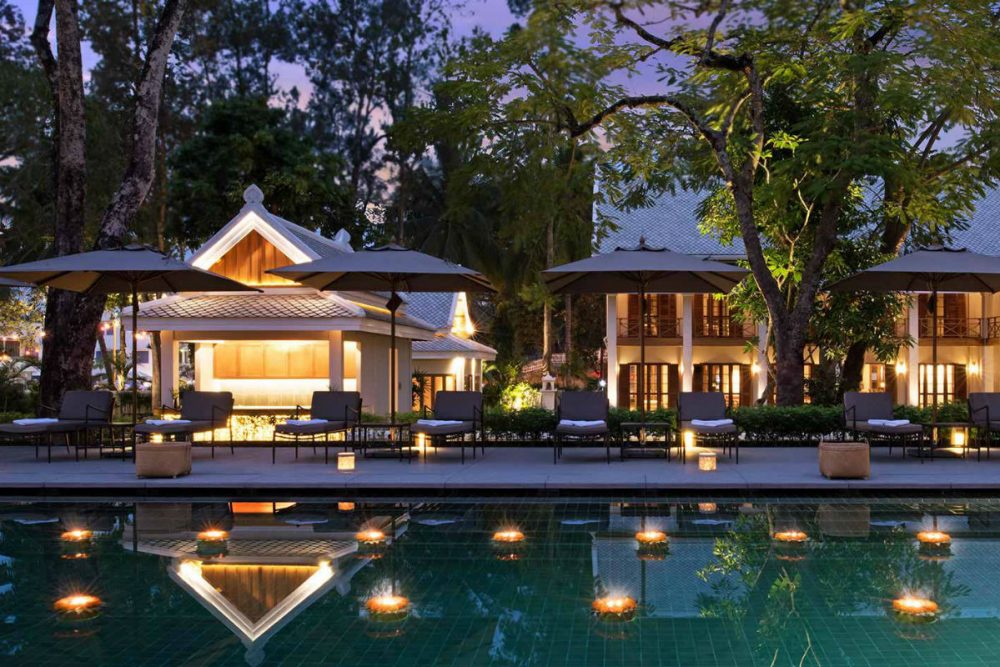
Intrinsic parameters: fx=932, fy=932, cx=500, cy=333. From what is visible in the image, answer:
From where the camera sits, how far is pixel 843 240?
20688 millimetres

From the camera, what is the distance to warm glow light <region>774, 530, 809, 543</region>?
8086 millimetres

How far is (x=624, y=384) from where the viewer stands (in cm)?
2950

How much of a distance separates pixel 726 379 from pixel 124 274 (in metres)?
20.2

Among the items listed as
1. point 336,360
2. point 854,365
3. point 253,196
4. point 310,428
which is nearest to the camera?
point 310,428

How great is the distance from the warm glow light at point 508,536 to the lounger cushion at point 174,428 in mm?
6294

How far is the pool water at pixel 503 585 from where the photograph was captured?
5207mm

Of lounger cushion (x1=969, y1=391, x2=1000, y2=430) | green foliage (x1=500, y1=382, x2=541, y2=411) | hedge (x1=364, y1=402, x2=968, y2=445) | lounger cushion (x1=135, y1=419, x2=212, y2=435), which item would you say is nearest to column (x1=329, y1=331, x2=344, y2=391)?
hedge (x1=364, y1=402, x2=968, y2=445)

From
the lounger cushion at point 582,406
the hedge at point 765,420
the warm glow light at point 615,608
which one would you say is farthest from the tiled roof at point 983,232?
the warm glow light at point 615,608

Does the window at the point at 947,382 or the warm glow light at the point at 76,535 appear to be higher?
the window at the point at 947,382

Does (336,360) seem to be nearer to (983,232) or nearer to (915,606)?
(915,606)

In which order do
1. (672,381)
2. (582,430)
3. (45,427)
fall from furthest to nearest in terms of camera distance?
1. (672,381)
2. (45,427)
3. (582,430)

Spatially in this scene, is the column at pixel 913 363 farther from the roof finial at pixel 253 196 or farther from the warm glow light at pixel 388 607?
the warm glow light at pixel 388 607

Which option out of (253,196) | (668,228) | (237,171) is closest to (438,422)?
(253,196)

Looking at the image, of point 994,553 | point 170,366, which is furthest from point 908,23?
point 170,366
